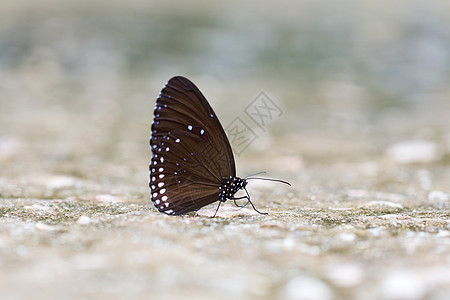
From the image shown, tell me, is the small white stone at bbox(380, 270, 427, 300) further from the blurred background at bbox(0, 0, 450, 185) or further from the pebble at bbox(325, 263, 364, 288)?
the blurred background at bbox(0, 0, 450, 185)

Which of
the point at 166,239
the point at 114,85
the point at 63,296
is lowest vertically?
the point at 63,296

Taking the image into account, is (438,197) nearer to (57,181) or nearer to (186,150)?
(186,150)

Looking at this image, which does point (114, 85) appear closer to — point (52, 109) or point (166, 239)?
point (52, 109)

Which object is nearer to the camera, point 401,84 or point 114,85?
point 114,85

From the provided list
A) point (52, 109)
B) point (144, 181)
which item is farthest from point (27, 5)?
point (144, 181)

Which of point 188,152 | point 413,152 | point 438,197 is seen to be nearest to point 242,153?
point 413,152

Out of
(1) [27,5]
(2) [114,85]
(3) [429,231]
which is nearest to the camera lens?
(3) [429,231]
